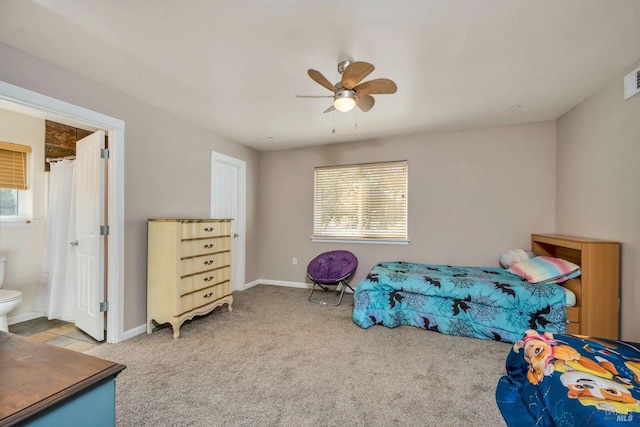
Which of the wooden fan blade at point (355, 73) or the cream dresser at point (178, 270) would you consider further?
the cream dresser at point (178, 270)

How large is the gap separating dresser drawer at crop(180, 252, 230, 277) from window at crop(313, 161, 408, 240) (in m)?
1.70

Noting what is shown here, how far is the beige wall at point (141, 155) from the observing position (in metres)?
2.19

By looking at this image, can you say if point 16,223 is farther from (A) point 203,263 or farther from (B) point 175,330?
(B) point 175,330

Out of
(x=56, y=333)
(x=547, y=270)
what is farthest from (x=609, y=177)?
(x=56, y=333)

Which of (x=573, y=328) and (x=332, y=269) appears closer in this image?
(x=573, y=328)

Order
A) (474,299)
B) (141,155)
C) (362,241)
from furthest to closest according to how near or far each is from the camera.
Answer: (362,241), (141,155), (474,299)

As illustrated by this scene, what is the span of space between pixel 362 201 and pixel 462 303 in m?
2.05

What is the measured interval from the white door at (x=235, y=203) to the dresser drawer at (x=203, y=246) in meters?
0.97

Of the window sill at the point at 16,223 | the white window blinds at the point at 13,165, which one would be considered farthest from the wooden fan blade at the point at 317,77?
the window sill at the point at 16,223

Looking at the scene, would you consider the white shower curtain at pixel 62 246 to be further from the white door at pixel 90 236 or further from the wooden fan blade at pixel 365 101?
the wooden fan blade at pixel 365 101

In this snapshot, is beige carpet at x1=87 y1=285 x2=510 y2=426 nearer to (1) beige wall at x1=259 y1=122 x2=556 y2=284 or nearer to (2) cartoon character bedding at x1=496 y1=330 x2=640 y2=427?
(2) cartoon character bedding at x1=496 y1=330 x2=640 y2=427

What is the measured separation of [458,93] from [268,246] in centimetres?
363

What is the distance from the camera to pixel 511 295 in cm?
271

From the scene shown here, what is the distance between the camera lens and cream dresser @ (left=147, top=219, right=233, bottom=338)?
2777 millimetres
